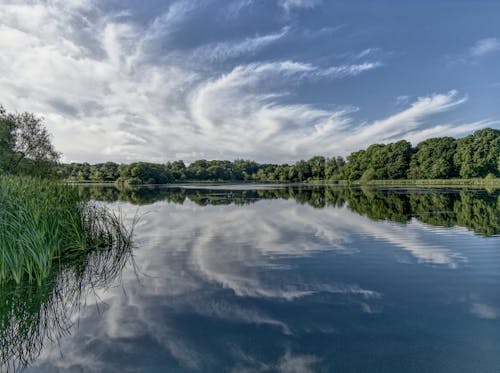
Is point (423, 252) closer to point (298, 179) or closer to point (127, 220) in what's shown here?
point (127, 220)

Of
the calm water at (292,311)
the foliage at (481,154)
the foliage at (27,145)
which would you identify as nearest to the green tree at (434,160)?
the foliage at (481,154)

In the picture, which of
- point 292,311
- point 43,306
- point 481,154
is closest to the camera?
point 292,311

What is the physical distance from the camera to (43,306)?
524 centimetres

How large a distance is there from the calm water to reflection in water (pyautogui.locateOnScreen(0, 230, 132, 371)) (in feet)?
0.30

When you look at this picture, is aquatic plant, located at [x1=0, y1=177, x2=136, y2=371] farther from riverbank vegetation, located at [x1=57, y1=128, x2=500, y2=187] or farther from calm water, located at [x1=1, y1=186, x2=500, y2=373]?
riverbank vegetation, located at [x1=57, y1=128, x2=500, y2=187]

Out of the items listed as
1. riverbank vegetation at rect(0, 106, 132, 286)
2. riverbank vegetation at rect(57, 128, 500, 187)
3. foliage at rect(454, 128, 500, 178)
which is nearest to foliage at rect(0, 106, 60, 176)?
riverbank vegetation at rect(57, 128, 500, 187)

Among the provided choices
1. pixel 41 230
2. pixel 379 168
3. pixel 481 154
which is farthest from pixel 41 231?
pixel 379 168

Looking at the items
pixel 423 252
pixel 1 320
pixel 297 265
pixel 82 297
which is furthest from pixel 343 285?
pixel 1 320

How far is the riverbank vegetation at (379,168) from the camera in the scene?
62.6 metres

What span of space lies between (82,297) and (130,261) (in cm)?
252

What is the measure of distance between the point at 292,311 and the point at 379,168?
299 ft

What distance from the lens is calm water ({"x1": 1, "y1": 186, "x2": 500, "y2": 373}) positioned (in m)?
3.73

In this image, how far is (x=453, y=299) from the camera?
5.40 meters

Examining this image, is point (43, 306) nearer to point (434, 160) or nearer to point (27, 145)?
point (27, 145)
